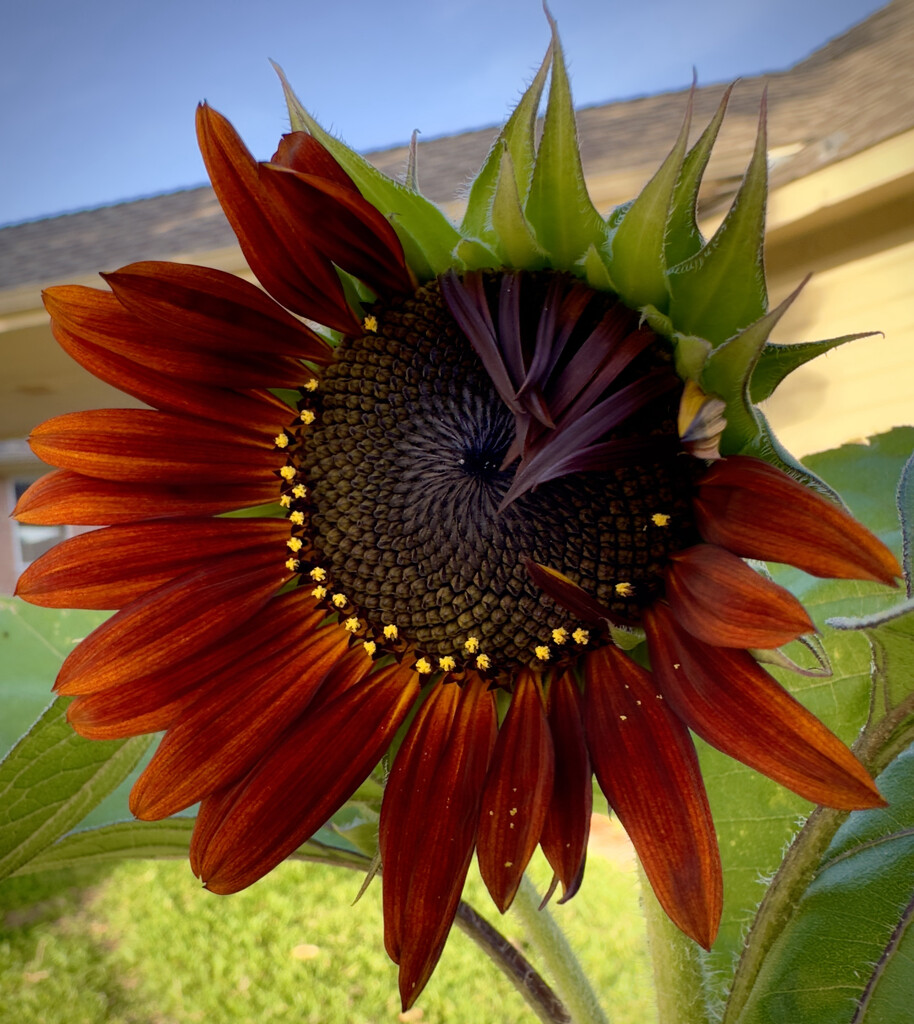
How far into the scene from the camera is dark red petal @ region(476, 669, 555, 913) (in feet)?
1.29

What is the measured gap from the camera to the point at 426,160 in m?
2.83

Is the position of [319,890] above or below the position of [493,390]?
below

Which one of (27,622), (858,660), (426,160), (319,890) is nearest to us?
(858,660)

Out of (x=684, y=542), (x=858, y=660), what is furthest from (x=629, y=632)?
(x=858, y=660)

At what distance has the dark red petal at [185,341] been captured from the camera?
17.9 inches

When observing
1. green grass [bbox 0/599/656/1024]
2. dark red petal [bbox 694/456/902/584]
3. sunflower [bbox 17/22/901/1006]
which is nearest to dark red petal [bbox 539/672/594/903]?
sunflower [bbox 17/22/901/1006]

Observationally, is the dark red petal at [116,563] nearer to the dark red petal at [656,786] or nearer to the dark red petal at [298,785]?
the dark red petal at [298,785]

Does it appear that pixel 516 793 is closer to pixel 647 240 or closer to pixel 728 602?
pixel 728 602

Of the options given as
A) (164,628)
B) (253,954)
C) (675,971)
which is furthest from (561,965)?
(253,954)

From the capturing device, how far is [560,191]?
40 cm

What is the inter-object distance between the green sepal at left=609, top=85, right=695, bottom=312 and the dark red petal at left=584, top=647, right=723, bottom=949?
164 millimetres

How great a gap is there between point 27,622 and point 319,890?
3.22 ft

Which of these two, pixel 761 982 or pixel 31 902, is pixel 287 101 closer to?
pixel 761 982

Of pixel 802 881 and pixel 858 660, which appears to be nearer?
pixel 802 881
